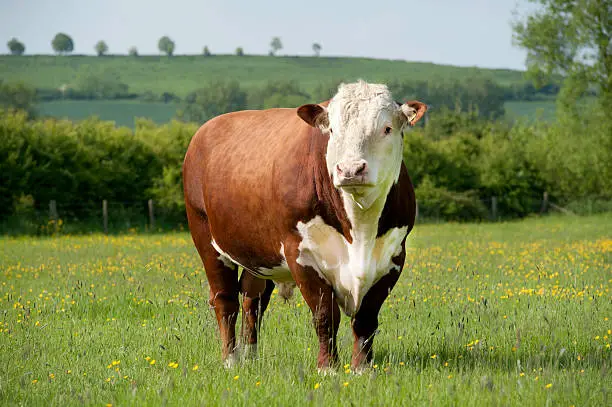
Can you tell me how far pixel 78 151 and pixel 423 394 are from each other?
2729cm

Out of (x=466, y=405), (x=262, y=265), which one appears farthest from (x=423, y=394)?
(x=262, y=265)

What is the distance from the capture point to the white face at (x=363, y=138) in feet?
17.9

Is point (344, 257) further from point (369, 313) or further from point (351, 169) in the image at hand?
point (351, 169)

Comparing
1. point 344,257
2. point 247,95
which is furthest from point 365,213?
point 247,95

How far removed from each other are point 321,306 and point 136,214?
1049 inches

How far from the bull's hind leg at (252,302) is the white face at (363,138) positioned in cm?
219

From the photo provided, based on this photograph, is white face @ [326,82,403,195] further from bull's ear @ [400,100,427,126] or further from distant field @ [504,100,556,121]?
distant field @ [504,100,556,121]

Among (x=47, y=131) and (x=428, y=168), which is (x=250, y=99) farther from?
(x=47, y=131)

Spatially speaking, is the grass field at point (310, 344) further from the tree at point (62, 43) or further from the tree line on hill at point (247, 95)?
the tree at point (62, 43)

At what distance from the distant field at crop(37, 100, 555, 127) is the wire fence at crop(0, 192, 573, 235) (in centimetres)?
6372

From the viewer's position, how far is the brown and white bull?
18.9 ft

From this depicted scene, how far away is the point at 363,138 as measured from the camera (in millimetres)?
5633

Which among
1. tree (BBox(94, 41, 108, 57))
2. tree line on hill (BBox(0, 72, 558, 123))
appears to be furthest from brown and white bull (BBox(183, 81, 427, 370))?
tree (BBox(94, 41, 108, 57))

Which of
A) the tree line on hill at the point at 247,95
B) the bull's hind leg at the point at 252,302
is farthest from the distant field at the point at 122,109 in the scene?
the bull's hind leg at the point at 252,302
